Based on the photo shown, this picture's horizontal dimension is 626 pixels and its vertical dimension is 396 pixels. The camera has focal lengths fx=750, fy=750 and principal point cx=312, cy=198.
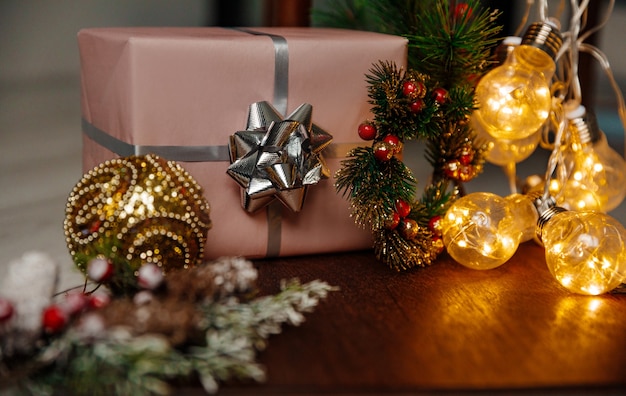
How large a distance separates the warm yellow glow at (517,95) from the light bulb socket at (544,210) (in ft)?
0.25

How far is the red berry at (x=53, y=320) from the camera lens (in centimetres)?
54

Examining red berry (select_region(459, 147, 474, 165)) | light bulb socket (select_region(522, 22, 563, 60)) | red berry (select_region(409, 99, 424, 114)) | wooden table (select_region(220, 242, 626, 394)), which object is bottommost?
wooden table (select_region(220, 242, 626, 394))

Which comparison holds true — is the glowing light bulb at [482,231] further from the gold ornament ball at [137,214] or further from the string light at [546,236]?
the gold ornament ball at [137,214]

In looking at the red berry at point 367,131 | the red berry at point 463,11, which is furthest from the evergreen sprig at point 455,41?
the red berry at point 367,131

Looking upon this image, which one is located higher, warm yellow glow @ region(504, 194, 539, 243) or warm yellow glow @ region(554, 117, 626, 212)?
warm yellow glow @ region(554, 117, 626, 212)

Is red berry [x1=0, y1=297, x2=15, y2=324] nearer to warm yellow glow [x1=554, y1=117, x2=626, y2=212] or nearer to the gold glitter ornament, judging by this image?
the gold glitter ornament

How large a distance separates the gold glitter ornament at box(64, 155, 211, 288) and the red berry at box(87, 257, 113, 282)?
3 centimetres

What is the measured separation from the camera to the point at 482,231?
770 millimetres

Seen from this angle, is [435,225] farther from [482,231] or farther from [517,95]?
[517,95]

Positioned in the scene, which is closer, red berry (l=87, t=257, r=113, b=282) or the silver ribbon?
red berry (l=87, t=257, r=113, b=282)

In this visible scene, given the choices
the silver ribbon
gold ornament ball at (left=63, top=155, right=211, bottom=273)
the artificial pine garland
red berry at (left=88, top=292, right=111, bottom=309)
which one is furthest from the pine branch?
red berry at (left=88, top=292, right=111, bottom=309)

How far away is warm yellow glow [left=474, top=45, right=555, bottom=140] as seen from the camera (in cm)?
80

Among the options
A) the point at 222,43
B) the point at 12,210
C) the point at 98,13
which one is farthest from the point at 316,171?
the point at 98,13

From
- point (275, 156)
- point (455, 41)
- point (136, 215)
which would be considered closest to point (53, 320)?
point (136, 215)
